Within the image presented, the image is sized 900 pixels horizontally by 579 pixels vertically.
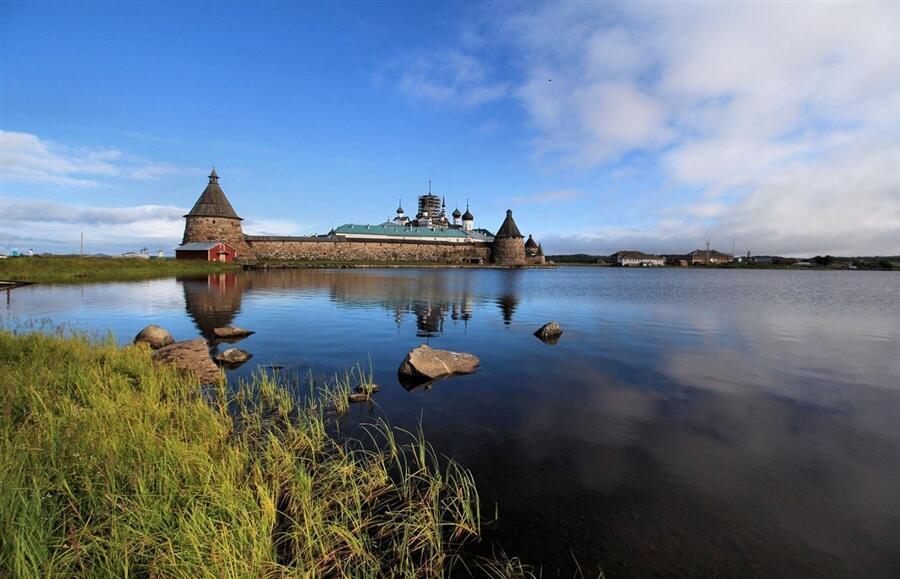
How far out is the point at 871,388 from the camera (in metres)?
9.52

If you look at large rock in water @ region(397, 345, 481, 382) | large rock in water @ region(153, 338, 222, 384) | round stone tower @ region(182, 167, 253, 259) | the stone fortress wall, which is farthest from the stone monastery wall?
large rock in water @ region(397, 345, 481, 382)

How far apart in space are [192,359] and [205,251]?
57.1m

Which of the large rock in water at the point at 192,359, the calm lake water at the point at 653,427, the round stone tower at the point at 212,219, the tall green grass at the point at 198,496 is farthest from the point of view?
the round stone tower at the point at 212,219

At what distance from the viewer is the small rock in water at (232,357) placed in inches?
422

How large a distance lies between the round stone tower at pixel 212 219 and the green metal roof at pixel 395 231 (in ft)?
122

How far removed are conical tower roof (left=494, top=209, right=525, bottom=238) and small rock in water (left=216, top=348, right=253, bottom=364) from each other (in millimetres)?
89928

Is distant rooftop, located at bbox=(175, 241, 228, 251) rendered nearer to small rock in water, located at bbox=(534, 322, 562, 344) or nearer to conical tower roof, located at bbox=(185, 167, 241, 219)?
conical tower roof, located at bbox=(185, 167, 241, 219)

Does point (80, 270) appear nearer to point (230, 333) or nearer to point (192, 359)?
point (230, 333)

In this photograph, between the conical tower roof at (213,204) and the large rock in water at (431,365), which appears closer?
the large rock in water at (431,365)

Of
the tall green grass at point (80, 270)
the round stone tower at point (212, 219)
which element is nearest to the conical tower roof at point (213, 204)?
the round stone tower at point (212, 219)

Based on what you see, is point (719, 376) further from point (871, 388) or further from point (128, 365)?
point (128, 365)

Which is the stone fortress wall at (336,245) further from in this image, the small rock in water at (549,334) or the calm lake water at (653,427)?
the small rock in water at (549,334)

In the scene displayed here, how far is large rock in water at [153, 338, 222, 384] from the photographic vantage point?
9055mm

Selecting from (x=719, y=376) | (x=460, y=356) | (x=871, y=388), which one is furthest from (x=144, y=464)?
(x=871, y=388)
